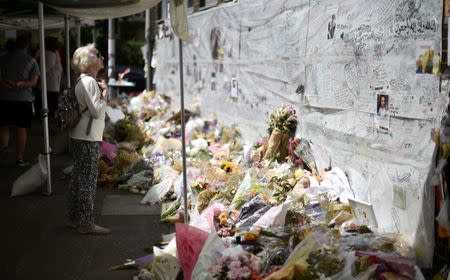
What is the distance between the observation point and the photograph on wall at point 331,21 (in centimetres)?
607

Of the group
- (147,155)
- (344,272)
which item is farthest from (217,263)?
(147,155)

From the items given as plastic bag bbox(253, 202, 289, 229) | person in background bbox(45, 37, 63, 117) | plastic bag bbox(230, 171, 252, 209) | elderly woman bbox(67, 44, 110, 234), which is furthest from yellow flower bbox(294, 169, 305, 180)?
person in background bbox(45, 37, 63, 117)

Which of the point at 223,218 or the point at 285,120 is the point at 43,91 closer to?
the point at 285,120

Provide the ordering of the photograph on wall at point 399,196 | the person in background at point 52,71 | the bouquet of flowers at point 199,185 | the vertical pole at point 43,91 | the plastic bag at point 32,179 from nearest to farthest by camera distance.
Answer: the photograph on wall at point 399,196
the bouquet of flowers at point 199,185
the vertical pole at point 43,91
the plastic bag at point 32,179
the person in background at point 52,71

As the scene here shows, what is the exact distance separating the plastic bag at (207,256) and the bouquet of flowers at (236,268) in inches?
2.0

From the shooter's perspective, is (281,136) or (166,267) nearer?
(166,267)

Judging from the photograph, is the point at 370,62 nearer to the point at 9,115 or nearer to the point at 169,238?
the point at 169,238

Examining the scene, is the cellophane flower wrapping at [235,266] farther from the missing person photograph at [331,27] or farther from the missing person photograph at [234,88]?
the missing person photograph at [234,88]

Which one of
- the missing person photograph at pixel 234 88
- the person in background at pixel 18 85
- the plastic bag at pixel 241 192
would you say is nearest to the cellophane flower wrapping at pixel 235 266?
the plastic bag at pixel 241 192

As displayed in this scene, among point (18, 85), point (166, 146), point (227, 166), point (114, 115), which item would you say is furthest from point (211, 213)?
point (114, 115)

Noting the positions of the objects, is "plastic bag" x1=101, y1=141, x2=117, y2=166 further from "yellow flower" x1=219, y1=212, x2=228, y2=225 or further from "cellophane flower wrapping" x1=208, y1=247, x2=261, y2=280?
"cellophane flower wrapping" x1=208, y1=247, x2=261, y2=280

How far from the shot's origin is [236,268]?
3975 millimetres

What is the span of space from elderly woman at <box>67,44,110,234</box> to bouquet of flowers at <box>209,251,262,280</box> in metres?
2.32

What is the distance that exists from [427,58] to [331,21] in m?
1.92
